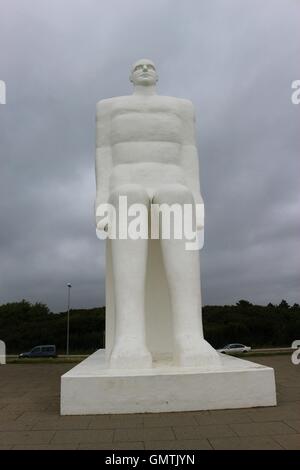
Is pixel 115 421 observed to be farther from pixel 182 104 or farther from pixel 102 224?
pixel 182 104

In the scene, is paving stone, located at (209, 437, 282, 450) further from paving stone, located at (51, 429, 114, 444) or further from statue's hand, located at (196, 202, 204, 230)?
statue's hand, located at (196, 202, 204, 230)

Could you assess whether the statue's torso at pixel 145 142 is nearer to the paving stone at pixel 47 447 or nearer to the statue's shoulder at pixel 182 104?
the statue's shoulder at pixel 182 104

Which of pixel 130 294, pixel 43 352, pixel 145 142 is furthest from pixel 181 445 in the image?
pixel 43 352

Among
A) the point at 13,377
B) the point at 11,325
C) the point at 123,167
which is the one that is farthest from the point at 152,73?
the point at 11,325

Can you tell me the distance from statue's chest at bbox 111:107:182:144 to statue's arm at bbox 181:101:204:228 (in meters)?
0.26

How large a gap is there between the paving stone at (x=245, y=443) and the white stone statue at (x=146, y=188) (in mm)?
1716

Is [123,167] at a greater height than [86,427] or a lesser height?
greater

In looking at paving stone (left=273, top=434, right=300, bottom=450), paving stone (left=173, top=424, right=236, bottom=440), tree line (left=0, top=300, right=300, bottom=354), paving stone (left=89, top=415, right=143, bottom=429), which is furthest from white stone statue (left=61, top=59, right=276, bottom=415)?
tree line (left=0, top=300, right=300, bottom=354)

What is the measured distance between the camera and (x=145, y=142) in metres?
6.62

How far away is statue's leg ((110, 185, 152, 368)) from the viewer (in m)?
5.30

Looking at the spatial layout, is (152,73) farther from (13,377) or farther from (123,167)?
(13,377)

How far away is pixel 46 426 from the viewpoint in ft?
14.1
